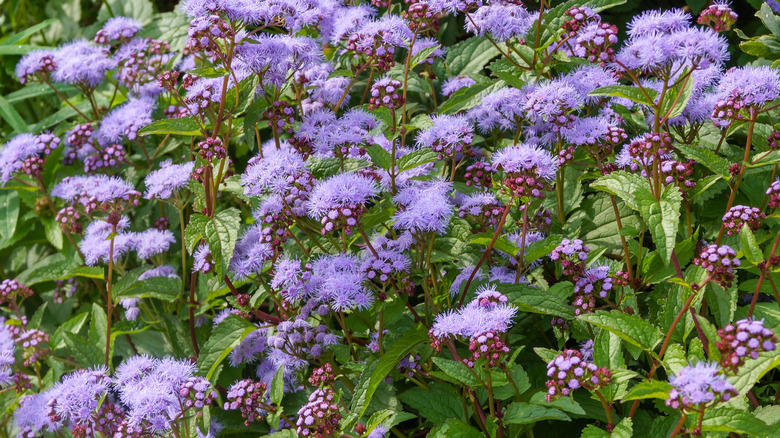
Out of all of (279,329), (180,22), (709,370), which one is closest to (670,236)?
(709,370)

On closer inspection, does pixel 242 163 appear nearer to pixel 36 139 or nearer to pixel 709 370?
pixel 36 139

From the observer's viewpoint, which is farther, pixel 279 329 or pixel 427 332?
pixel 279 329

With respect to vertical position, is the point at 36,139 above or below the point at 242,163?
above

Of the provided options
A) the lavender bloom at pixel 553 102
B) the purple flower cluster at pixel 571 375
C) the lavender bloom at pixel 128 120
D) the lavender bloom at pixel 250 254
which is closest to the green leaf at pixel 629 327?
the purple flower cluster at pixel 571 375

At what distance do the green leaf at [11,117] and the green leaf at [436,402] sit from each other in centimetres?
315

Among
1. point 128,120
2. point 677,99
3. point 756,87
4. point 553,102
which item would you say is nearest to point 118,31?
point 128,120

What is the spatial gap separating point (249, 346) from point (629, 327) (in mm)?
1687

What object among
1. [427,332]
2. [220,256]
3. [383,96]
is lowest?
[427,332]

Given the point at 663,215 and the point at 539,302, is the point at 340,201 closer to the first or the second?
the point at 539,302

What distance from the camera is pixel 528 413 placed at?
7.41 ft

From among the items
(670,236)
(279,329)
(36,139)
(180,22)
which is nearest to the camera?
(670,236)

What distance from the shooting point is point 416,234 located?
8.48 feet

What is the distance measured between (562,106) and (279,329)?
1.43m

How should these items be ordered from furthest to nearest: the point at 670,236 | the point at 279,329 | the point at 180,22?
the point at 180,22
the point at 279,329
the point at 670,236
